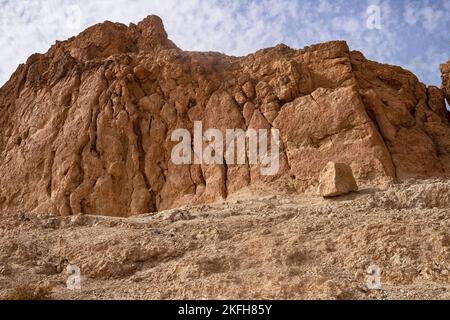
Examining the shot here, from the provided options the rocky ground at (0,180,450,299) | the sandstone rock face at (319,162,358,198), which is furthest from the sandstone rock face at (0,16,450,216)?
the rocky ground at (0,180,450,299)

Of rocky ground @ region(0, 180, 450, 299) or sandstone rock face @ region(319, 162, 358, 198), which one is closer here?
rocky ground @ region(0, 180, 450, 299)

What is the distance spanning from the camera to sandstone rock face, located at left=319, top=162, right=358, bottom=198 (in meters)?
14.7

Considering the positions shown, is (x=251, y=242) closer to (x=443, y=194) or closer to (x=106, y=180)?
(x=443, y=194)

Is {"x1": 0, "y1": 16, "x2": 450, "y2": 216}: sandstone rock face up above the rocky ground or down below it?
above

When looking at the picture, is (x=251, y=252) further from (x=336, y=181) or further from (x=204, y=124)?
(x=204, y=124)

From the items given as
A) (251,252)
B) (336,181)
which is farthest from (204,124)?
(251,252)

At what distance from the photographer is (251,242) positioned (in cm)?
1112

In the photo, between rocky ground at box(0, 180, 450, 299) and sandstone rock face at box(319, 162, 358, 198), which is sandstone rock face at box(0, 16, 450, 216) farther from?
rocky ground at box(0, 180, 450, 299)

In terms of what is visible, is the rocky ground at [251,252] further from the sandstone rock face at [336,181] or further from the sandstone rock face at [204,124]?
the sandstone rock face at [204,124]

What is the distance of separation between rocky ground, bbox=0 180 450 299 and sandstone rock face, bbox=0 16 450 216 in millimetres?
4483

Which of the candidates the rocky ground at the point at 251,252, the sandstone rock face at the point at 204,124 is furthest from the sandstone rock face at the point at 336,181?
the sandstone rock face at the point at 204,124
